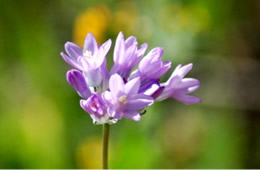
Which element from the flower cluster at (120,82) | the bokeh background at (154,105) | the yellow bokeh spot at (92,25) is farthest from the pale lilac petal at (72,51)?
the yellow bokeh spot at (92,25)

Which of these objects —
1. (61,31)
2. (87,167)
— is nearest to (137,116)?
(87,167)

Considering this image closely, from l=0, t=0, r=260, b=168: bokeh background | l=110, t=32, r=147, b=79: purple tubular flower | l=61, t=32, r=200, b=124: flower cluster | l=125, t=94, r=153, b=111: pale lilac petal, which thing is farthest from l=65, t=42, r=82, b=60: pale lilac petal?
l=0, t=0, r=260, b=168: bokeh background

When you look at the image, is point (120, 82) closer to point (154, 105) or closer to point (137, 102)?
point (137, 102)

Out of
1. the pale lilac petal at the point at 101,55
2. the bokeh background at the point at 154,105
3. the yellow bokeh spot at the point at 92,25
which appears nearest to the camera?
the pale lilac petal at the point at 101,55

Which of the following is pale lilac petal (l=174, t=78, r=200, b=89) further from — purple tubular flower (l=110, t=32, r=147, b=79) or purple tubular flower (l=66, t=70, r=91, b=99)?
purple tubular flower (l=66, t=70, r=91, b=99)

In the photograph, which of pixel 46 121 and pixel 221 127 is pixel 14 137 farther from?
pixel 221 127

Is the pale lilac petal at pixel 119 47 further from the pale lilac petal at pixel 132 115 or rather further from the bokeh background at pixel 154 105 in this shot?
the bokeh background at pixel 154 105
